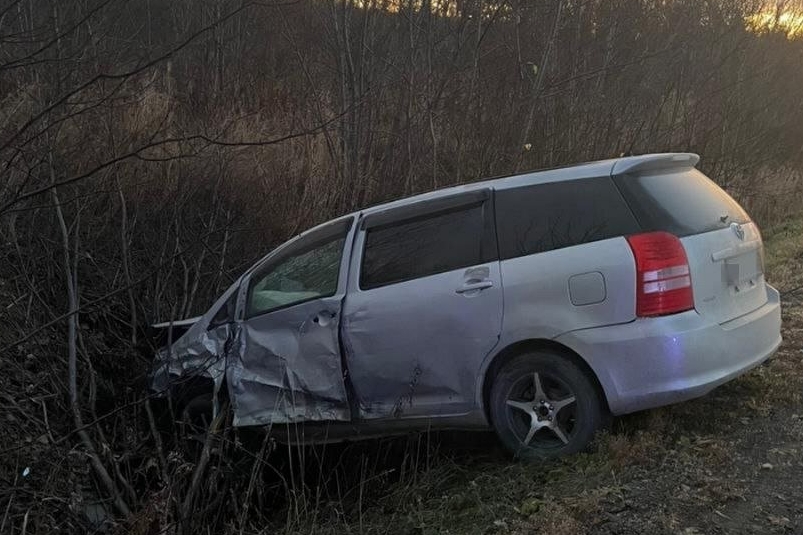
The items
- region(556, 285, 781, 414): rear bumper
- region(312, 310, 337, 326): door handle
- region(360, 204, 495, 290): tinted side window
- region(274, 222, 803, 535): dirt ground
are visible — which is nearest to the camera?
region(274, 222, 803, 535): dirt ground

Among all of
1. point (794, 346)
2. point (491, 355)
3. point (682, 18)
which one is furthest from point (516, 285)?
point (682, 18)

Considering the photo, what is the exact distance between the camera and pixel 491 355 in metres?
4.12

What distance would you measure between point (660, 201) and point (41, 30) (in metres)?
3.90

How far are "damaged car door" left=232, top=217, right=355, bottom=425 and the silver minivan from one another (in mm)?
11

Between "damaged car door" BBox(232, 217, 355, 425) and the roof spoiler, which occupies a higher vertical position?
the roof spoiler

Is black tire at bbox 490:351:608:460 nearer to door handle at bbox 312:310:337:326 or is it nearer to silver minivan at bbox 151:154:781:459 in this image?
silver minivan at bbox 151:154:781:459

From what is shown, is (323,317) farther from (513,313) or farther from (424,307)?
(513,313)

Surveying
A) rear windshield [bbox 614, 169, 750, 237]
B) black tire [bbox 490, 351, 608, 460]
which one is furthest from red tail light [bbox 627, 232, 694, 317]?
black tire [bbox 490, 351, 608, 460]

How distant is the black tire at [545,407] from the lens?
3900 millimetres

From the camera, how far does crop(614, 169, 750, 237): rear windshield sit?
3.91 metres

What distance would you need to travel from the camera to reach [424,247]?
450 centimetres

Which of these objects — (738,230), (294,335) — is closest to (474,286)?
(294,335)

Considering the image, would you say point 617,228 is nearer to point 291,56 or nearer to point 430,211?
point 430,211

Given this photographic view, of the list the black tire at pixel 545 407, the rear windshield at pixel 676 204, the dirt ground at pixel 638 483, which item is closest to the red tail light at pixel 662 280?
the rear windshield at pixel 676 204
